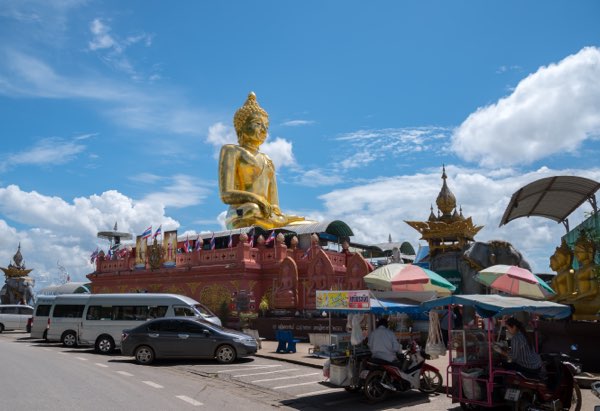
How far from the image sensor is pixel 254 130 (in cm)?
3825

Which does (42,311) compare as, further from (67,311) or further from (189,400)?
(189,400)

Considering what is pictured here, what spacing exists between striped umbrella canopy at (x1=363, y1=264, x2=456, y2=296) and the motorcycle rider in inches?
Result: 133

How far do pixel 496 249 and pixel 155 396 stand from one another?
13.4 metres

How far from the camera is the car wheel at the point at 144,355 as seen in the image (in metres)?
16.2

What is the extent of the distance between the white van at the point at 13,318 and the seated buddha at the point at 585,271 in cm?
2945

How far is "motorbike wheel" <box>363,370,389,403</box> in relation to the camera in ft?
33.8

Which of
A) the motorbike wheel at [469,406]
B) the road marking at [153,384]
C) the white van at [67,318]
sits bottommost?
the road marking at [153,384]

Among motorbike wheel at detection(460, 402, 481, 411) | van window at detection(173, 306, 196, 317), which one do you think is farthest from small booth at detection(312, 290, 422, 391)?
van window at detection(173, 306, 196, 317)

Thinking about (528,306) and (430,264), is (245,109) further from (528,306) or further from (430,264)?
(528,306)

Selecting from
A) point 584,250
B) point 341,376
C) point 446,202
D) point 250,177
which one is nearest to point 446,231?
point 446,202

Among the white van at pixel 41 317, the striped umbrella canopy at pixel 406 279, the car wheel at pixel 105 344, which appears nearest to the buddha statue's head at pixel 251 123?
the white van at pixel 41 317

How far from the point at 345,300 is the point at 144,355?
7835 millimetres

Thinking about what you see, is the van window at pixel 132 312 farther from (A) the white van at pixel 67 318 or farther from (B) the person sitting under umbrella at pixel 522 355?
(B) the person sitting under umbrella at pixel 522 355

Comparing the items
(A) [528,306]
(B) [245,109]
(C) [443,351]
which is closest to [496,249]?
(C) [443,351]
